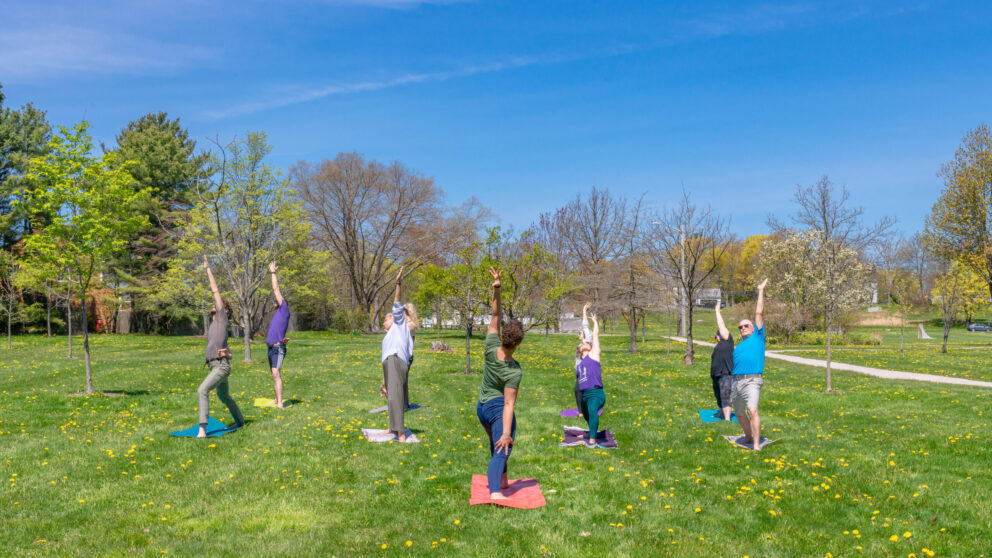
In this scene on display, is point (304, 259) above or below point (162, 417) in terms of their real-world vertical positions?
above

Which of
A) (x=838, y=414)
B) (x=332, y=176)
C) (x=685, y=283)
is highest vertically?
(x=332, y=176)

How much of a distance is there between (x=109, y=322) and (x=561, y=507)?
50.8 meters

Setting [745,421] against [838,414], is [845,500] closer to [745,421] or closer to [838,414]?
[745,421]

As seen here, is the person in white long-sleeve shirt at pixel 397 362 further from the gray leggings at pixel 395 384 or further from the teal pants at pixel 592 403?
the teal pants at pixel 592 403

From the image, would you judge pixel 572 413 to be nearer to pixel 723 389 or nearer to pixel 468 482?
pixel 723 389

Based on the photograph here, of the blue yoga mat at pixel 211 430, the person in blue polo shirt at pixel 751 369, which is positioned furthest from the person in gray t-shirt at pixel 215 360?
the person in blue polo shirt at pixel 751 369

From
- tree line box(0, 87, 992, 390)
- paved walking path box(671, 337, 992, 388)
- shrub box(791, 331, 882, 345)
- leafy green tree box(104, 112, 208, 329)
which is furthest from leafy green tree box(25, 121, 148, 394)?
shrub box(791, 331, 882, 345)

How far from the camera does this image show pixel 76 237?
14164 millimetres

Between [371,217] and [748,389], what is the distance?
4736cm

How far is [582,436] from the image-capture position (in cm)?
1038

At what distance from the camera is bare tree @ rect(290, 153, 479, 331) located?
5256cm

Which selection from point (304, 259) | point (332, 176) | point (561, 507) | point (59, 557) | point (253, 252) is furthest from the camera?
point (332, 176)

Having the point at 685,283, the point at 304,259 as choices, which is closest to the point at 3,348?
the point at 304,259

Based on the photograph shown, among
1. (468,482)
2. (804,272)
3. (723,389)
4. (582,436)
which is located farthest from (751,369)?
(804,272)
